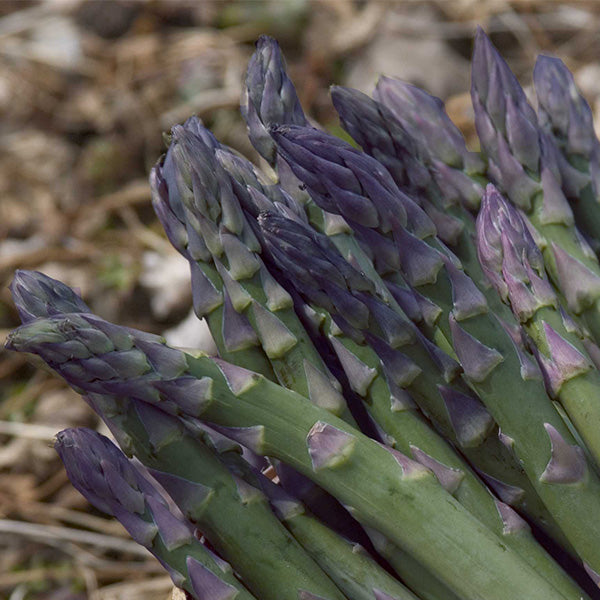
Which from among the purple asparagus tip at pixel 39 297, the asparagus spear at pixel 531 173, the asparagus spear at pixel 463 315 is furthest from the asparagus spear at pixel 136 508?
the asparagus spear at pixel 531 173

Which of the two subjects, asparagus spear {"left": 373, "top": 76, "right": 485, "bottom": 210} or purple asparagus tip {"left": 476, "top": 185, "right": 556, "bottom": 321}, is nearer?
purple asparagus tip {"left": 476, "top": 185, "right": 556, "bottom": 321}

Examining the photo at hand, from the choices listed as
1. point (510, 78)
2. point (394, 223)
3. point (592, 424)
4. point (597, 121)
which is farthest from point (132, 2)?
point (592, 424)

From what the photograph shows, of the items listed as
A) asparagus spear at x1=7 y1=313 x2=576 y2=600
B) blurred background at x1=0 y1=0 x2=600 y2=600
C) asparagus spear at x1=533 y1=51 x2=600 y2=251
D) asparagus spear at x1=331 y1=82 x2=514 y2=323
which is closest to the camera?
asparagus spear at x1=7 y1=313 x2=576 y2=600

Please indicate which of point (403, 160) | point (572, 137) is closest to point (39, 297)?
point (403, 160)

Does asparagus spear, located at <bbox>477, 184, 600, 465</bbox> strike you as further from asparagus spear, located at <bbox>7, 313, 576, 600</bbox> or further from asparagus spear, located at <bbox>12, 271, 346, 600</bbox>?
asparagus spear, located at <bbox>12, 271, 346, 600</bbox>

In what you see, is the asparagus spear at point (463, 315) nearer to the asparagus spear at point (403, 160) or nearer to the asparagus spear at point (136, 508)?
the asparagus spear at point (403, 160)

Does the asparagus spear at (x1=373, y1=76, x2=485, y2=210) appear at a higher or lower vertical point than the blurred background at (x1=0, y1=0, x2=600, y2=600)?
higher

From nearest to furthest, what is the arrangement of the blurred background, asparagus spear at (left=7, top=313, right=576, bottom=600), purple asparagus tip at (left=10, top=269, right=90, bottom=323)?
1. asparagus spear at (left=7, top=313, right=576, bottom=600)
2. purple asparagus tip at (left=10, top=269, right=90, bottom=323)
3. the blurred background

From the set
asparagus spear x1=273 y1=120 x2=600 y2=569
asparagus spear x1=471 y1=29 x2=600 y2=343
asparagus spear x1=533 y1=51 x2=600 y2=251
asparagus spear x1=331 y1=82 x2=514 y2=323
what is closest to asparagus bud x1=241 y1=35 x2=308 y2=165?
asparagus spear x1=331 y1=82 x2=514 y2=323
